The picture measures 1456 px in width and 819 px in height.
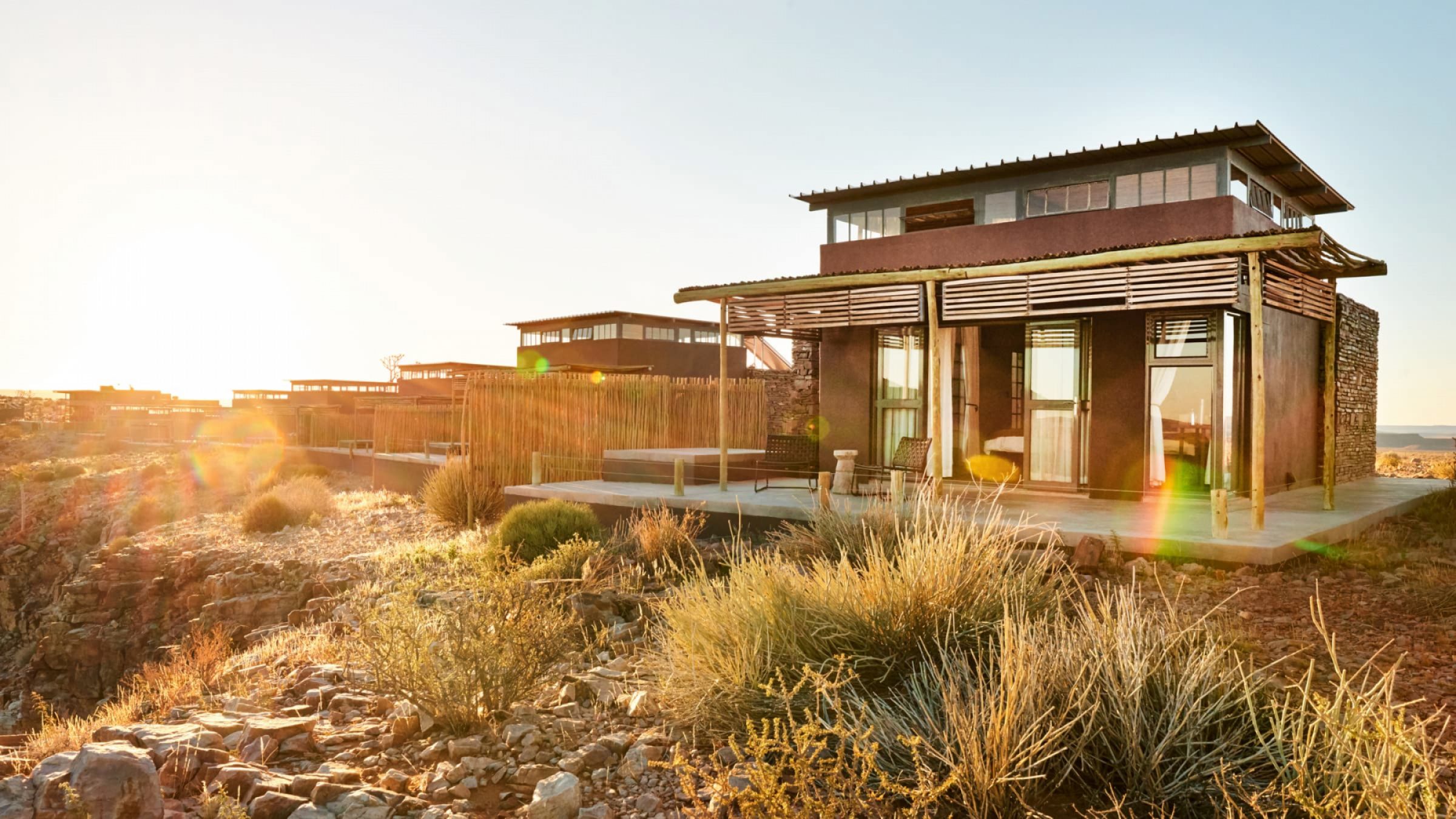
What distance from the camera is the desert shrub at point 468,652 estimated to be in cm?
457

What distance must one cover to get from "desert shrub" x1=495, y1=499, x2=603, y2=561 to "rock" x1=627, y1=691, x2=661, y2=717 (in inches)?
184

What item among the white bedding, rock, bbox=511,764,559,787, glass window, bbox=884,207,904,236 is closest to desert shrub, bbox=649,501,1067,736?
rock, bbox=511,764,559,787

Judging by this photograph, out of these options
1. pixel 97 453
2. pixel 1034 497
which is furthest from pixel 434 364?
pixel 1034 497

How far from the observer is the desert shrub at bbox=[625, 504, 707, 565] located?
8.54 metres

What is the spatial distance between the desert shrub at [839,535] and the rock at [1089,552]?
1.56m

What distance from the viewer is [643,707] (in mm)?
4602

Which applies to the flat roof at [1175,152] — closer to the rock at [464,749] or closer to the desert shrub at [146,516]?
the rock at [464,749]

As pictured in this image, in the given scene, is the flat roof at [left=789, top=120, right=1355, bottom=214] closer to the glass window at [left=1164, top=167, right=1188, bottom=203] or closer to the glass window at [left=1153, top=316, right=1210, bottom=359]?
the glass window at [left=1164, top=167, right=1188, bottom=203]

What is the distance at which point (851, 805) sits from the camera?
3.19m

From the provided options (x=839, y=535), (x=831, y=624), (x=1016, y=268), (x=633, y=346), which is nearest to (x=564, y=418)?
(x=1016, y=268)

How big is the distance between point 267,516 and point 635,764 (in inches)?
544

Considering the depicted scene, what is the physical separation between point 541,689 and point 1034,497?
723 cm

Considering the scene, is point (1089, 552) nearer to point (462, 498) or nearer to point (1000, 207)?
point (1000, 207)

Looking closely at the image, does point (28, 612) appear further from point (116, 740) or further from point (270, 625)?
point (116, 740)
